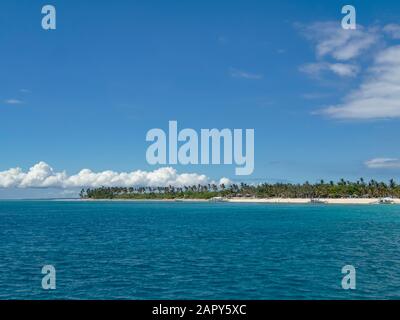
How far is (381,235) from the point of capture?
299ft

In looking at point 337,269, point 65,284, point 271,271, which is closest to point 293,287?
point 271,271

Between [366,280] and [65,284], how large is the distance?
104 ft

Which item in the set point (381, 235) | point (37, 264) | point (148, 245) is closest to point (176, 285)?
point (37, 264)

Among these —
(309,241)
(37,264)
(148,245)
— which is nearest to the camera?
(37,264)

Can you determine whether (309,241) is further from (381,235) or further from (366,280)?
(366,280)

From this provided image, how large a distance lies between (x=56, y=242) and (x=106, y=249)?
17072mm

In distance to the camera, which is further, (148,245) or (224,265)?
(148,245)

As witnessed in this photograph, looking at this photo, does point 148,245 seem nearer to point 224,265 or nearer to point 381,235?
point 224,265

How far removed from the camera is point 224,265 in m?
52.9

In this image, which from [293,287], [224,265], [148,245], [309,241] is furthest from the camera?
[309,241]

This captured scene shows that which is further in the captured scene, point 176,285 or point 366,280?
point 366,280
